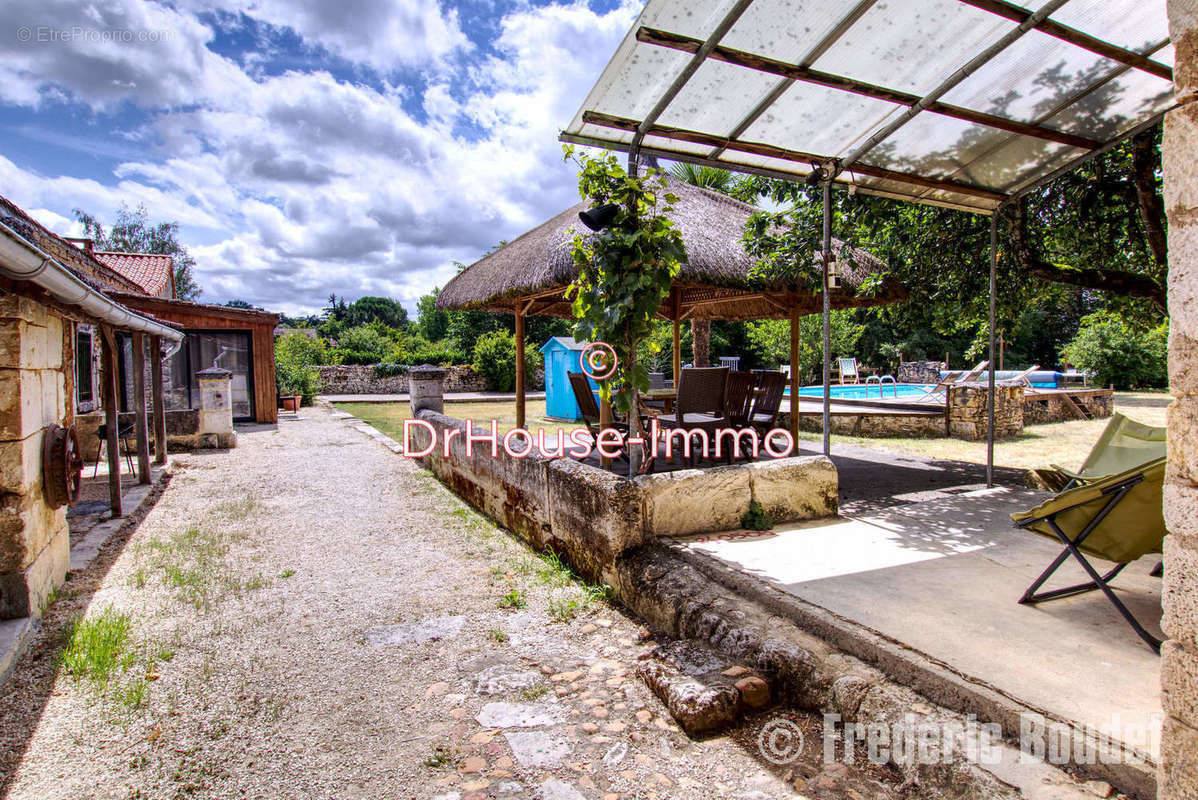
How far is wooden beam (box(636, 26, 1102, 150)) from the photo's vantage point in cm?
362

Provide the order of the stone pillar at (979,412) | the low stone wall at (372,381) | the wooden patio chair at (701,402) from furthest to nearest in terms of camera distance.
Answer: the low stone wall at (372,381) < the stone pillar at (979,412) < the wooden patio chair at (701,402)

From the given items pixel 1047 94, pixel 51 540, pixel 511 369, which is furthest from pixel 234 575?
pixel 511 369

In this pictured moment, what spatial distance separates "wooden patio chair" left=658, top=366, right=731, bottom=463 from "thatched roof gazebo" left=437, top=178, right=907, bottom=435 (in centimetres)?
90

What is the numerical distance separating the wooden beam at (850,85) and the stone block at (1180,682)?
11.6 ft

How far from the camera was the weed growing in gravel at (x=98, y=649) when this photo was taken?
2934mm

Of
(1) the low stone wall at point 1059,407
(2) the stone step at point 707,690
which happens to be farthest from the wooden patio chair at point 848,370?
(2) the stone step at point 707,690

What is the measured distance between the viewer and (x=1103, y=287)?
5465 millimetres

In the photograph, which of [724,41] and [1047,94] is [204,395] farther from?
[1047,94]

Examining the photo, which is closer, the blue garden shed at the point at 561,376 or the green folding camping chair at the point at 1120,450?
the green folding camping chair at the point at 1120,450

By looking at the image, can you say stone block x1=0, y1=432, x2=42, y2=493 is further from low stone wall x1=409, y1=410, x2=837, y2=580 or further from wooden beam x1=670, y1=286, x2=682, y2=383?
wooden beam x1=670, y1=286, x2=682, y2=383

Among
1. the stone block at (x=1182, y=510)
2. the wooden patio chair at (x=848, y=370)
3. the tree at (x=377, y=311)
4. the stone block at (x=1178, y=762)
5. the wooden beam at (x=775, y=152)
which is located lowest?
the stone block at (x=1178, y=762)

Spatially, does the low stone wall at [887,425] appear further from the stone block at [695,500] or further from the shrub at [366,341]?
the shrub at [366,341]

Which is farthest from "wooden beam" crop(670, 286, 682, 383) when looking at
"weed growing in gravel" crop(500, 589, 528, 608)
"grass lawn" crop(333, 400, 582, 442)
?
"weed growing in gravel" crop(500, 589, 528, 608)

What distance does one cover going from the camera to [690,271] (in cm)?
588
